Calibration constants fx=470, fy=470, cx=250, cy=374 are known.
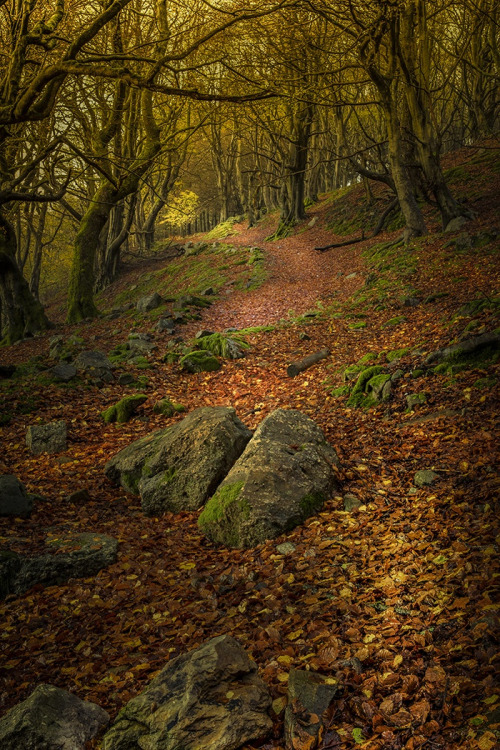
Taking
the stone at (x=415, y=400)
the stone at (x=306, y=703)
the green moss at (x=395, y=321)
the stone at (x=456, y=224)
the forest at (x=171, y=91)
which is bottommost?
the stone at (x=306, y=703)

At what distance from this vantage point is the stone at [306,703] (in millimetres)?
2703

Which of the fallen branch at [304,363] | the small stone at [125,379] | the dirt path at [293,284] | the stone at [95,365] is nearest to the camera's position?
the fallen branch at [304,363]

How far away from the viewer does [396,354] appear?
8.40 metres

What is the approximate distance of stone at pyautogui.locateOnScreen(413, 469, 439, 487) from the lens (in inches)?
199

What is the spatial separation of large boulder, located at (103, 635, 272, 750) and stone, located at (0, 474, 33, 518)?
3659 mm

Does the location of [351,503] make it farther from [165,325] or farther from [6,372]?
[165,325]

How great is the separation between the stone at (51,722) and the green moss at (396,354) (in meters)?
6.83

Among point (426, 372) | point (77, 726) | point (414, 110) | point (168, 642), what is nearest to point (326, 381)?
point (426, 372)

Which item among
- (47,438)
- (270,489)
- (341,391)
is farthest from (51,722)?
(341,391)

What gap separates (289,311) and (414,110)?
278 inches

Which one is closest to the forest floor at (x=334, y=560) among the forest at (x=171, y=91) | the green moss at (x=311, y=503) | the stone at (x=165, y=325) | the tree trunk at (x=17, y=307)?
the green moss at (x=311, y=503)

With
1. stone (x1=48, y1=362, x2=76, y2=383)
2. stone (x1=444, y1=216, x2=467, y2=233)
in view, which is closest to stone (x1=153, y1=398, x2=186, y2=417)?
stone (x1=48, y1=362, x2=76, y2=383)

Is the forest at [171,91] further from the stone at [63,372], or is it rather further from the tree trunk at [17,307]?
the stone at [63,372]

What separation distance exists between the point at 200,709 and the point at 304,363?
7.84m
